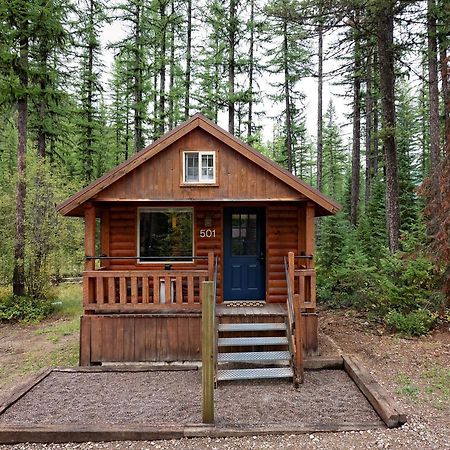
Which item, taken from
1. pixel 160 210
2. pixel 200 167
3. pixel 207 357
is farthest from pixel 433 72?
pixel 207 357

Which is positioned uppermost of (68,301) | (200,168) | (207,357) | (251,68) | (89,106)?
(251,68)

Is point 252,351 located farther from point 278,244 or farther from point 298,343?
point 278,244

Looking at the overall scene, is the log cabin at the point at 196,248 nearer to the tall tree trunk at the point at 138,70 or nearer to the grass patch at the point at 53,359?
the grass patch at the point at 53,359

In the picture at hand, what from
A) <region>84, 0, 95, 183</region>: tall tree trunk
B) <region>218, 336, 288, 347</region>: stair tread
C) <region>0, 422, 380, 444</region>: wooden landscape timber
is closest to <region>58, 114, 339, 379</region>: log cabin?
<region>218, 336, 288, 347</region>: stair tread

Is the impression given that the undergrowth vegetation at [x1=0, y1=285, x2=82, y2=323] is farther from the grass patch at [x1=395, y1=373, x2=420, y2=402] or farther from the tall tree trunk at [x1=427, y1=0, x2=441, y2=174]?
the tall tree trunk at [x1=427, y1=0, x2=441, y2=174]

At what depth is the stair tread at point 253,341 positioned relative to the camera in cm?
625

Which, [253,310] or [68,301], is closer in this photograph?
[253,310]

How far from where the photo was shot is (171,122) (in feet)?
58.5

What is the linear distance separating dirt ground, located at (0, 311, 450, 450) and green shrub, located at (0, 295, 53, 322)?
568 mm

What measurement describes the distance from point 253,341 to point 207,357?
1.92m

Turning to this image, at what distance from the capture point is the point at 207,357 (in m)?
4.60

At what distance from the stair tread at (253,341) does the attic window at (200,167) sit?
10.9ft

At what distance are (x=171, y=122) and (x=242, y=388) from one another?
15048mm

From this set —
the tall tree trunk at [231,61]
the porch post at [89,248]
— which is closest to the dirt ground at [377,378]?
the porch post at [89,248]
